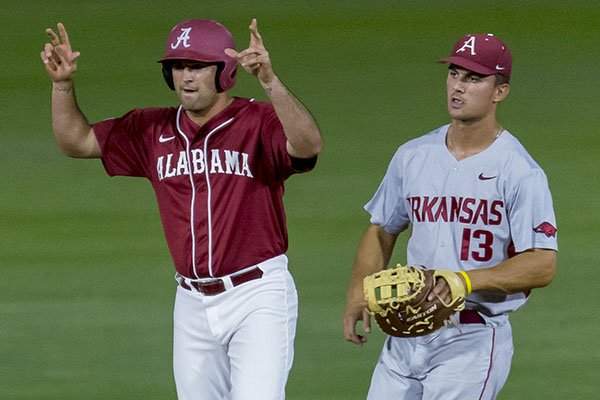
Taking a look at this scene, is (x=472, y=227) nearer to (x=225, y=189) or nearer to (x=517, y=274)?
(x=517, y=274)

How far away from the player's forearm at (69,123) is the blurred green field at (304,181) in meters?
1.93

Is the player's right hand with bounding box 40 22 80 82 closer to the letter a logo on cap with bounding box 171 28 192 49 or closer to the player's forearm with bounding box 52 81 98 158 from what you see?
the player's forearm with bounding box 52 81 98 158

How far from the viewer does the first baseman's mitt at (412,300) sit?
189 inches

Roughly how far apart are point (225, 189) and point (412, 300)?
0.99 meters

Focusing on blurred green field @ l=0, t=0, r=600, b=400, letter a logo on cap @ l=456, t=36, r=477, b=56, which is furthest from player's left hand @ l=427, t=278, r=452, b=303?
blurred green field @ l=0, t=0, r=600, b=400

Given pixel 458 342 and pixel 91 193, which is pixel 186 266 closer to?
pixel 458 342

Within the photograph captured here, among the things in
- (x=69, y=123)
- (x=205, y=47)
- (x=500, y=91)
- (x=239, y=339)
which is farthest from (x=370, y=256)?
(x=69, y=123)

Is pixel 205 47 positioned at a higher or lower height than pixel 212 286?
higher

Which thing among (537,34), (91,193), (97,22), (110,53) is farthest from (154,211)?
(537,34)

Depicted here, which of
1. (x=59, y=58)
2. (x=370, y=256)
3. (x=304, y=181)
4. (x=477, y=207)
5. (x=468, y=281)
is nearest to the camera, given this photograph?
(x=468, y=281)

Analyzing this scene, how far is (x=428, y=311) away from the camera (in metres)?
4.83

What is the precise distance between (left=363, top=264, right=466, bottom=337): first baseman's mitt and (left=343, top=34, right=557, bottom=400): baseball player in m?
0.06

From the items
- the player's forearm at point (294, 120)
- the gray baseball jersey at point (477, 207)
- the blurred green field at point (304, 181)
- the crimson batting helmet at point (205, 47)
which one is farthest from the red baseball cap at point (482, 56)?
the blurred green field at point (304, 181)

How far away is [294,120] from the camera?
16.4 feet
